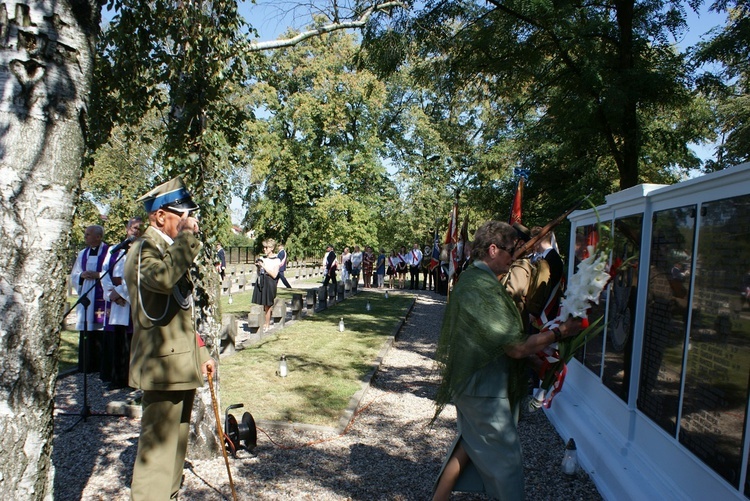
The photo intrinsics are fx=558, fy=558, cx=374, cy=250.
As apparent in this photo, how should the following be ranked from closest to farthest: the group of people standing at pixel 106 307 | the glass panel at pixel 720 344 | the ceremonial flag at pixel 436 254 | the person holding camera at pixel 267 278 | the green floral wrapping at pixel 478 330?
1. the glass panel at pixel 720 344
2. the green floral wrapping at pixel 478 330
3. the group of people standing at pixel 106 307
4. the person holding camera at pixel 267 278
5. the ceremonial flag at pixel 436 254

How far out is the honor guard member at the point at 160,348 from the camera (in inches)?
142

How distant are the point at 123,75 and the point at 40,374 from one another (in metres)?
3.44

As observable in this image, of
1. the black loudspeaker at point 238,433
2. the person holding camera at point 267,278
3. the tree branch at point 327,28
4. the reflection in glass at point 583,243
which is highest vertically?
the tree branch at point 327,28

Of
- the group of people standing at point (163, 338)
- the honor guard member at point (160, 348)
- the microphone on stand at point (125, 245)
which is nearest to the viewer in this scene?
the group of people standing at point (163, 338)

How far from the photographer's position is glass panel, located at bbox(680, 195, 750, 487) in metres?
3.13

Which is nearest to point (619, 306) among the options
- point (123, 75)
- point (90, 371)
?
point (123, 75)

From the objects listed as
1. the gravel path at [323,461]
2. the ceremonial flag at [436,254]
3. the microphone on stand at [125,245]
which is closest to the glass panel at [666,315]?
the gravel path at [323,461]

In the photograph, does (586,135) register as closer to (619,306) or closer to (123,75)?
(619,306)

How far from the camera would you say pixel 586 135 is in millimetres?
10727

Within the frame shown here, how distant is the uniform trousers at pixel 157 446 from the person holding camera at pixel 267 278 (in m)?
8.48

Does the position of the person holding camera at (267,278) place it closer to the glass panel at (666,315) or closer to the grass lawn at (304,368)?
the grass lawn at (304,368)

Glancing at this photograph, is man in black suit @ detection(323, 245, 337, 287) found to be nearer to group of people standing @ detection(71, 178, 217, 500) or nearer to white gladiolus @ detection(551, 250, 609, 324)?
group of people standing @ detection(71, 178, 217, 500)

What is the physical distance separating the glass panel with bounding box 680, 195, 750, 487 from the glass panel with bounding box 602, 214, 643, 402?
3.24ft

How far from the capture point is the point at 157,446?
146 inches
